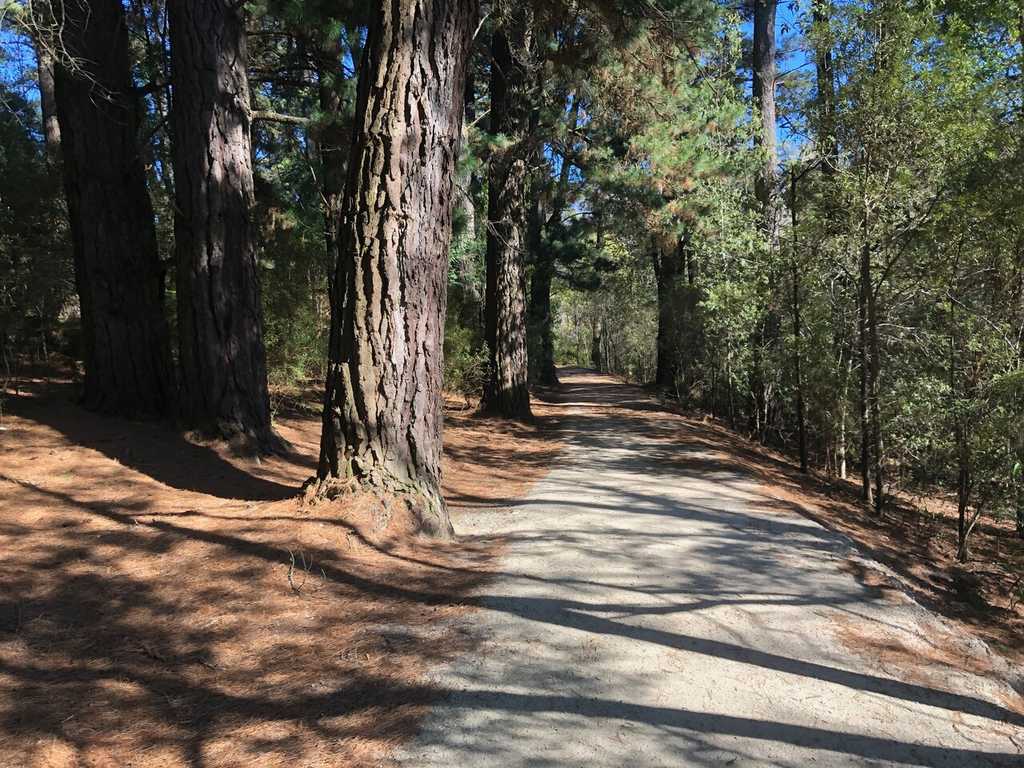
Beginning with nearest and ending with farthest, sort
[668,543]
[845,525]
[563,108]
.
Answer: [668,543] → [845,525] → [563,108]

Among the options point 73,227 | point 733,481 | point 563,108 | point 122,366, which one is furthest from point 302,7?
point 733,481

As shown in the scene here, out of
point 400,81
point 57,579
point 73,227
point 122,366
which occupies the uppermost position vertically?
point 400,81

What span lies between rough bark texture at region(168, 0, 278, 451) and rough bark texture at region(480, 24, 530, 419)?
6546mm

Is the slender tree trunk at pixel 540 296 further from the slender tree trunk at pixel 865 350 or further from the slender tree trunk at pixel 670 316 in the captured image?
the slender tree trunk at pixel 865 350

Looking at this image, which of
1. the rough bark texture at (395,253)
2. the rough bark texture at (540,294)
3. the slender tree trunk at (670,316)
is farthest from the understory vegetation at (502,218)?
the rough bark texture at (540,294)

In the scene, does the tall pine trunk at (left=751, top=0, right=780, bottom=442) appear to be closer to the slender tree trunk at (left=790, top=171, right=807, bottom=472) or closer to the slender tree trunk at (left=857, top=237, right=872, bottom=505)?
the slender tree trunk at (left=790, top=171, right=807, bottom=472)

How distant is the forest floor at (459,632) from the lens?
113 inches

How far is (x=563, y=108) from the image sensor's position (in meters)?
13.7

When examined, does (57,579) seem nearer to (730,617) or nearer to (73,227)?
(730,617)

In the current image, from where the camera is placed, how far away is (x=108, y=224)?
26.5ft

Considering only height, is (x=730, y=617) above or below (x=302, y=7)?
below

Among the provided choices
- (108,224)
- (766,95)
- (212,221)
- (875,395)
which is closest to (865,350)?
(875,395)

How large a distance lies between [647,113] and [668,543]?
984 cm

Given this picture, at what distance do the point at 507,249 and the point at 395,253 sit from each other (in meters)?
9.11
